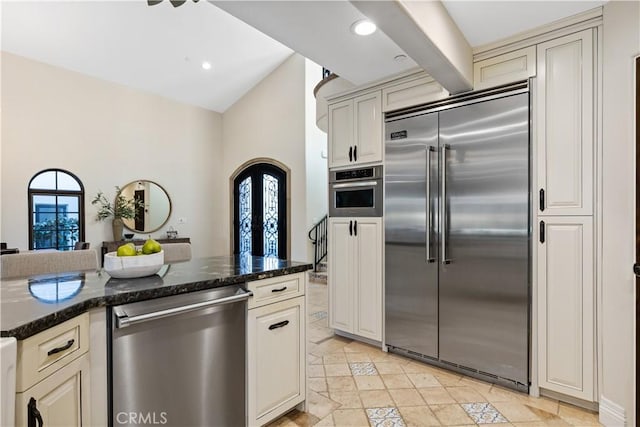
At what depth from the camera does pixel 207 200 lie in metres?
7.26

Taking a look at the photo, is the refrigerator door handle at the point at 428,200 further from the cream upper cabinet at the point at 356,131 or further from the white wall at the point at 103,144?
the white wall at the point at 103,144

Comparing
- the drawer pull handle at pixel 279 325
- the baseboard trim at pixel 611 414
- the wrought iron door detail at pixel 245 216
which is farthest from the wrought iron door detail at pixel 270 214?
the baseboard trim at pixel 611 414

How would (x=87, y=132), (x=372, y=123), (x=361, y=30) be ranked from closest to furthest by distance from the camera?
(x=361, y=30) → (x=372, y=123) → (x=87, y=132)

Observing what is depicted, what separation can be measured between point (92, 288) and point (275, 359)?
3.26 ft

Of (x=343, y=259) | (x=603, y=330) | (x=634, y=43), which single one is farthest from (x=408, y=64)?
(x=603, y=330)

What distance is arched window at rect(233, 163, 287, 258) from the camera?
6762 millimetres

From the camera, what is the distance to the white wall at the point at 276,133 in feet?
21.1

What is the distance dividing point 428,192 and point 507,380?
1.42m

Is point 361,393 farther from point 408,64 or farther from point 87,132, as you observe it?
point 87,132

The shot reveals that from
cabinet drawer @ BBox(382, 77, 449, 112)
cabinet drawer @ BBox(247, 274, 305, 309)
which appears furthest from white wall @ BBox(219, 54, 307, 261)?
cabinet drawer @ BBox(247, 274, 305, 309)

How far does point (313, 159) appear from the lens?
6516 mm

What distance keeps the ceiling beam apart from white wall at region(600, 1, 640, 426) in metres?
0.77

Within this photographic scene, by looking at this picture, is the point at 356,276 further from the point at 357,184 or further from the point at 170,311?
the point at 170,311

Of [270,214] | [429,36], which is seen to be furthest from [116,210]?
[429,36]
